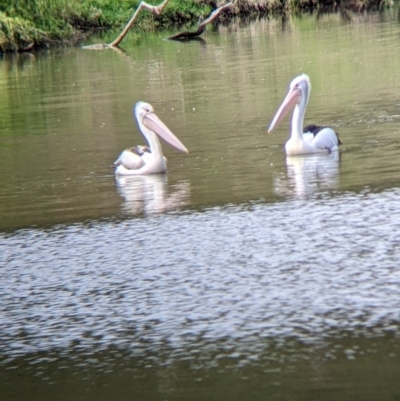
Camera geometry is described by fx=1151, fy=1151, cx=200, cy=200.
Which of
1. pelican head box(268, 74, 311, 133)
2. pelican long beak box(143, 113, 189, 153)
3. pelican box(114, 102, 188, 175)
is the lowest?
pelican box(114, 102, 188, 175)

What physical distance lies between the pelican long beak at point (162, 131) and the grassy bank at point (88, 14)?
26.0 m

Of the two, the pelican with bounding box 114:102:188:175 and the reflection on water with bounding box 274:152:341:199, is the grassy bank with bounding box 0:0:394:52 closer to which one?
the pelican with bounding box 114:102:188:175

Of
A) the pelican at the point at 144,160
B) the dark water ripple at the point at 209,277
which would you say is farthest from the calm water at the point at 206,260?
the pelican at the point at 144,160

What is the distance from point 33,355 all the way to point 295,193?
4.24m

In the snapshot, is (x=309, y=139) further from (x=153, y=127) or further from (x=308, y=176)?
(x=153, y=127)

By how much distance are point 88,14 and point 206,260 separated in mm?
43118

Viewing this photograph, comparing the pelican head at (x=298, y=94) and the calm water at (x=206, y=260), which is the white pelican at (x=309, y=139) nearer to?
the calm water at (x=206, y=260)

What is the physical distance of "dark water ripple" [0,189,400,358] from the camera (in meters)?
5.85

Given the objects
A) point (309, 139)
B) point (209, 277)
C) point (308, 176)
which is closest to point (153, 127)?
point (309, 139)

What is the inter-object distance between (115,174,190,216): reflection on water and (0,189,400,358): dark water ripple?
50 cm

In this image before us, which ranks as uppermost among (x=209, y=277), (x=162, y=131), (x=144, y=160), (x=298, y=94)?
(x=298, y=94)

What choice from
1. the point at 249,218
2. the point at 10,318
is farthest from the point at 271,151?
the point at 10,318

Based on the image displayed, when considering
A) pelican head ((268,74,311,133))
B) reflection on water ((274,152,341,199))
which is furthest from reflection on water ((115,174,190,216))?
pelican head ((268,74,311,133))

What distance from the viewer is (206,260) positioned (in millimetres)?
7418
